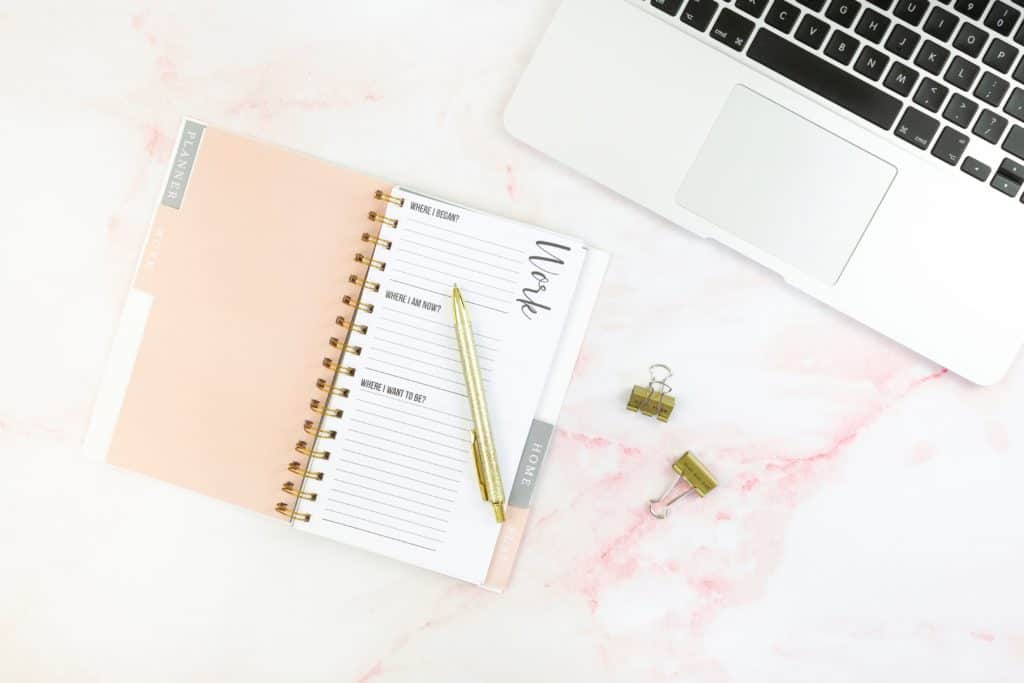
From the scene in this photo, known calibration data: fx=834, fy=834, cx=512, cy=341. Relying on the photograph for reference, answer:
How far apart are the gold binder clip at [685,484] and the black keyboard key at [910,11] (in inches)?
15.6

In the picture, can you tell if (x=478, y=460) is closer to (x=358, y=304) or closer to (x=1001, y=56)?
(x=358, y=304)

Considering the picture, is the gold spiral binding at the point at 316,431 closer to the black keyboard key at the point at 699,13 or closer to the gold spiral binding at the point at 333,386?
the gold spiral binding at the point at 333,386

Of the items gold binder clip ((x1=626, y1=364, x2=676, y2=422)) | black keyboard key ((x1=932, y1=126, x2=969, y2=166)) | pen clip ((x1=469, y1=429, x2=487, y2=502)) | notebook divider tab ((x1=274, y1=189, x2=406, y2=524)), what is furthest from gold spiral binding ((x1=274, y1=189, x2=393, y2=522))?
black keyboard key ((x1=932, y1=126, x2=969, y2=166))

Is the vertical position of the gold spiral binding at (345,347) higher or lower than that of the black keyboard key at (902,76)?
lower

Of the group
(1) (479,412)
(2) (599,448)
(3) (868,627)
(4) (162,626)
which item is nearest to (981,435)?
(3) (868,627)

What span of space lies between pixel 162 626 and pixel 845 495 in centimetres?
64

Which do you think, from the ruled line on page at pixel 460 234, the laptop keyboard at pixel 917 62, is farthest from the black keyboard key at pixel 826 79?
the ruled line on page at pixel 460 234

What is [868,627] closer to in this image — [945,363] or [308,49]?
[945,363]

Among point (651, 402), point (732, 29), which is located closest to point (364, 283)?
point (651, 402)

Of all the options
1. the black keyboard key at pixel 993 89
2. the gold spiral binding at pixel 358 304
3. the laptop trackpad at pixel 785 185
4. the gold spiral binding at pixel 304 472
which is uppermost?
the black keyboard key at pixel 993 89

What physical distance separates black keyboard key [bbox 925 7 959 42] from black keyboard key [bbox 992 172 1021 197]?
0.12 meters

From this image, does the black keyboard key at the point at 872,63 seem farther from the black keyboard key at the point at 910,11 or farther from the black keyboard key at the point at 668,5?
the black keyboard key at the point at 668,5

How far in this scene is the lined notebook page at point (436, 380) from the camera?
0.74m

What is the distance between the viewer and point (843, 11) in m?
0.67
